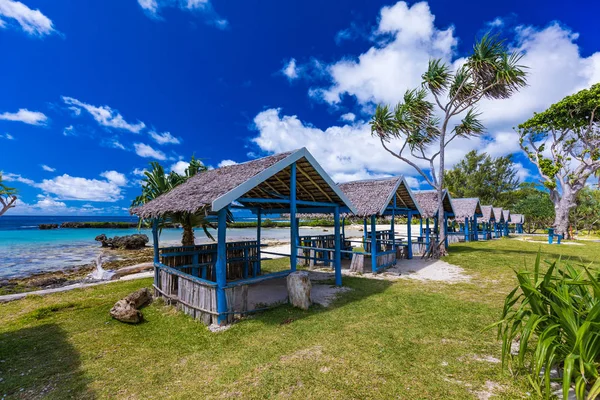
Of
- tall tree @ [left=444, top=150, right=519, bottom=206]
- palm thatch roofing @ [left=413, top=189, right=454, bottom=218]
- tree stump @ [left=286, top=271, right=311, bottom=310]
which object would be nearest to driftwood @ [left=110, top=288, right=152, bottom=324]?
tree stump @ [left=286, top=271, right=311, bottom=310]

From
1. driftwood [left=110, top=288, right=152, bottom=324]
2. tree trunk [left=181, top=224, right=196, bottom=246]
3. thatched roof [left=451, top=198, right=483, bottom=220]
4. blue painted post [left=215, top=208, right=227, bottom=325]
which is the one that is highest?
thatched roof [left=451, top=198, right=483, bottom=220]

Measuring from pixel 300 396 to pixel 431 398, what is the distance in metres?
1.64

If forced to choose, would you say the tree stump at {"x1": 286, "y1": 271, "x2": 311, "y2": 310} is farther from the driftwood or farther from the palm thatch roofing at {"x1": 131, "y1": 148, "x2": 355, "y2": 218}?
the driftwood

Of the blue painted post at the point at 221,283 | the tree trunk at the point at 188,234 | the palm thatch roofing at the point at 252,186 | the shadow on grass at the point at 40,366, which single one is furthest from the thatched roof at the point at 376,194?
the shadow on grass at the point at 40,366

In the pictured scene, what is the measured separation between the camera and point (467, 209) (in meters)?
25.1

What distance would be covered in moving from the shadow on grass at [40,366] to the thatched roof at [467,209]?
2648 centimetres

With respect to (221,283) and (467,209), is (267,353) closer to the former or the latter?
(221,283)

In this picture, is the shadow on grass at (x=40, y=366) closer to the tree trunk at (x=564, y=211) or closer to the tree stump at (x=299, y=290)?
the tree stump at (x=299, y=290)

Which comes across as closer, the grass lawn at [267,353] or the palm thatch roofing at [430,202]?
the grass lawn at [267,353]

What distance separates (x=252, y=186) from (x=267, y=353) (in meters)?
3.31

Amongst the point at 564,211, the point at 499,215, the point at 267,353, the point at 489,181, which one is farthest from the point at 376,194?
the point at 489,181

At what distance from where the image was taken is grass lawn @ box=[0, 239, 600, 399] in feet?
12.3

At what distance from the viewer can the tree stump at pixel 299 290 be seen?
6988 millimetres

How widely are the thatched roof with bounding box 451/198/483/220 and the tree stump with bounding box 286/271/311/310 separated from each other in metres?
22.0
